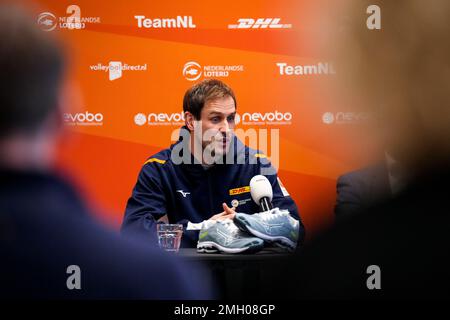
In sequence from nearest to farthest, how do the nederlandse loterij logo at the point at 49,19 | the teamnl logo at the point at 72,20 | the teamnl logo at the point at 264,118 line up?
the nederlandse loterij logo at the point at 49,19, the teamnl logo at the point at 72,20, the teamnl logo at the point at 264,118

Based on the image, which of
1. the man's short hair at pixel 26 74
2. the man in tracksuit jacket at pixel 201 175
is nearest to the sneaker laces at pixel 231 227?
the man in tracksuit jacket at pixel 201 175

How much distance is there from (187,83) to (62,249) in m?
2.00

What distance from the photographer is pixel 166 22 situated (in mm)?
2475

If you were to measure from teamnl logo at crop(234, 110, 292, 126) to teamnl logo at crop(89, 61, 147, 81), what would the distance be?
0.53m

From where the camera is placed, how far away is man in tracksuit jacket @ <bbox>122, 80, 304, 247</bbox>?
244 cm

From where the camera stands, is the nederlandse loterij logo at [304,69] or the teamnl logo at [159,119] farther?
the teamnl logo at [159,119]

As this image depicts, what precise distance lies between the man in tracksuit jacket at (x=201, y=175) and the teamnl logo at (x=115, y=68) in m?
0.27

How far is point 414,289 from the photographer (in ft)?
2.42

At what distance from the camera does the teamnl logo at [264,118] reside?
2.55 m

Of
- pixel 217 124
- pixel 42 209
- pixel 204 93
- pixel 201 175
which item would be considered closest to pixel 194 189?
pixel 201 175

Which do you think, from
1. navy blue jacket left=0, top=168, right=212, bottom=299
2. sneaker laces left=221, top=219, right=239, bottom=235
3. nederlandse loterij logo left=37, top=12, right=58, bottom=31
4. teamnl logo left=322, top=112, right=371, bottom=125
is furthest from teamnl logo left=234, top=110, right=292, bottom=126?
navy blue jacket left=0, top=168, right=212, bottom=299

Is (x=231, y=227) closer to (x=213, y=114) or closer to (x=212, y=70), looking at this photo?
(x=213, y=114)

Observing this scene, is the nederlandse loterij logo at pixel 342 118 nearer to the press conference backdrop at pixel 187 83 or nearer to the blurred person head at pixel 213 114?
the press conference backdrop at pixel 187 83

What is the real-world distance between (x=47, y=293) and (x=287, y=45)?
6.02 ft
